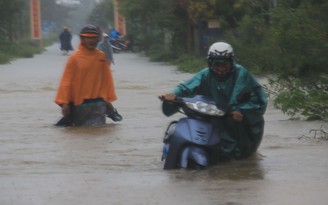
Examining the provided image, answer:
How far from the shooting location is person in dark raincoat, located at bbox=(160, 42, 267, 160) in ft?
29.6

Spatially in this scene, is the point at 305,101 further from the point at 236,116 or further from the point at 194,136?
the point at 194,136

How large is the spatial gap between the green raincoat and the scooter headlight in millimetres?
222

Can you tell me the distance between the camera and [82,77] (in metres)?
13.1

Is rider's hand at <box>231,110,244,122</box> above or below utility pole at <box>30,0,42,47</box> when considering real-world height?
above

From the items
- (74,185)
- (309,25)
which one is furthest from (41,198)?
(309,25)

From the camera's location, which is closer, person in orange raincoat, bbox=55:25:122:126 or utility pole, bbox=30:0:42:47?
person in orange raincoat, bbox=55:25:122:126

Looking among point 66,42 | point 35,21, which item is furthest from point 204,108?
point 35,21

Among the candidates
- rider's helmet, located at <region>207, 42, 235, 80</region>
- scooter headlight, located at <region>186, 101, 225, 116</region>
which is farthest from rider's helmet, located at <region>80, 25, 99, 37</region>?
scooter headlight, located at <region>186, 101, 225, 116</region>

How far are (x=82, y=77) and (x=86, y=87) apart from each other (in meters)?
0.15

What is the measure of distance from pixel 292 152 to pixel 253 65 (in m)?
7.84

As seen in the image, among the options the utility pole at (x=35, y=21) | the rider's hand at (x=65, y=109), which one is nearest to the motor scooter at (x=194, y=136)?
the rider's hand at (x=65, y=109)

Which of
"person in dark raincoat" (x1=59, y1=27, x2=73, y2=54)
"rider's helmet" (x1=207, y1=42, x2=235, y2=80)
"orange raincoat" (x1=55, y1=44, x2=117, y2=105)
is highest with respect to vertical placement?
"rider's helmet" (x1=207, y1=42, x2=235, y2=80)

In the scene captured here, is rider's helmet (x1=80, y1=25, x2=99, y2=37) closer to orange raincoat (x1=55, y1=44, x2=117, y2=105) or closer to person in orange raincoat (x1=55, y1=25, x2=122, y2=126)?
person in orange raincoat (x1=55, y1=25, x2=122, y2=126)

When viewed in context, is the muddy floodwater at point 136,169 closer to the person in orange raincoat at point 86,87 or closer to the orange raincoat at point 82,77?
the person in orange raincoat at point 86,87
